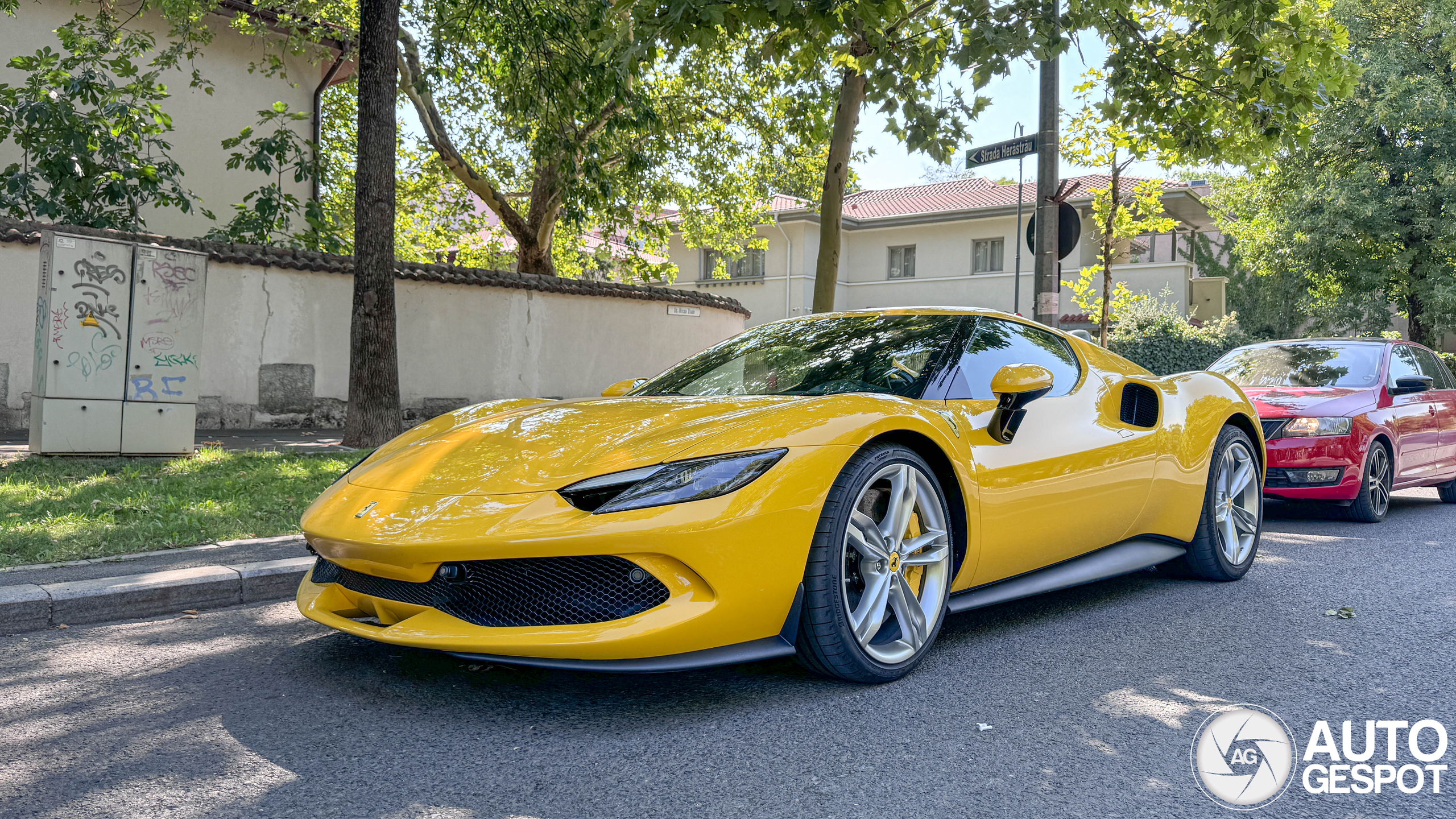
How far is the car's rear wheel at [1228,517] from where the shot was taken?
461 centimetres

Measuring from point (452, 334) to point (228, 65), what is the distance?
6.59 meters

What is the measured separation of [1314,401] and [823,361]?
4941mm

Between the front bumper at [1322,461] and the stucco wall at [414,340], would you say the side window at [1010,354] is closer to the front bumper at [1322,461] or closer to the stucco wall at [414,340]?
the front bumper at [1322,461]

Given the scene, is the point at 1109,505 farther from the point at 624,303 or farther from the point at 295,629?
the point at 624,303

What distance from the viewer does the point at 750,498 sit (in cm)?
270

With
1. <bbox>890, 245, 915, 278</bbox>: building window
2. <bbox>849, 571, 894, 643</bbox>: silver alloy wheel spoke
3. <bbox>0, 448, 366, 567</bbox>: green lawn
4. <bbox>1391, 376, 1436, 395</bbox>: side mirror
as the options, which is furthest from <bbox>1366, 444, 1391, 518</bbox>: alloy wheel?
<bbox>890, 245, 915, 278</bbox>: building window

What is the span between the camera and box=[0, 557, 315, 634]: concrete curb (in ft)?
12.2

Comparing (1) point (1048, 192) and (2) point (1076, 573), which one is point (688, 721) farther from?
(1) point (1048, 192)

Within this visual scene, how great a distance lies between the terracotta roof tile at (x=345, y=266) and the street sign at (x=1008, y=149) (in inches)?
263

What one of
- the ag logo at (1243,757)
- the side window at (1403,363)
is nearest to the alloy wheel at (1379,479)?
the side window at (1403,363)

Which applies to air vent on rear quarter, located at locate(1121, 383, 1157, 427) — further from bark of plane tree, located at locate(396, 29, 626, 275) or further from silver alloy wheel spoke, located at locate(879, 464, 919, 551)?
bark of plane tree, located at locate(396, 29, 626, 275)

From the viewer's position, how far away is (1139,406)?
4.40 metres

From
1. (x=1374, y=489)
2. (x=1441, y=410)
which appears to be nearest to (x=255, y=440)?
(x=1374, y=489)

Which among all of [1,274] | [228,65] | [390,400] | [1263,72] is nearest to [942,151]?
[1263,72]
